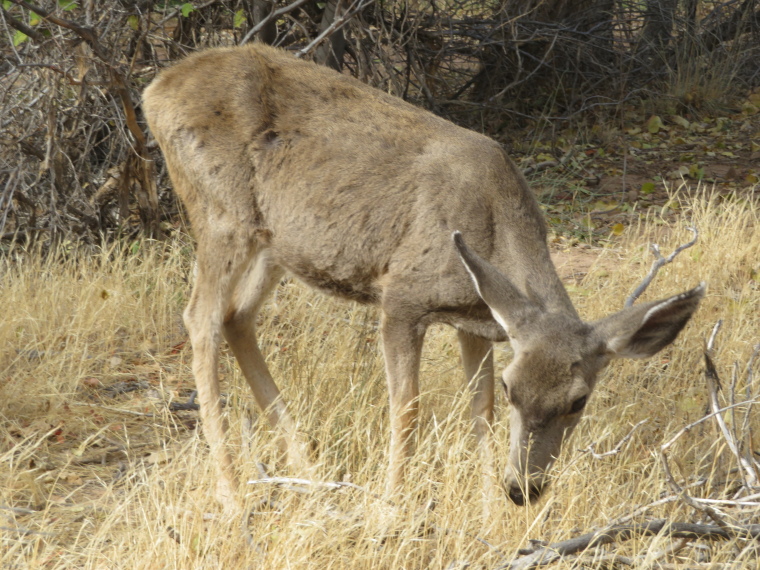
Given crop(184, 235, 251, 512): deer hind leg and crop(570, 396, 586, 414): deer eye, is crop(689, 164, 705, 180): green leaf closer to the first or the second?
crop(184, 235, 251, 512): deer hind leg

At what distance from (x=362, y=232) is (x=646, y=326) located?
1642mm

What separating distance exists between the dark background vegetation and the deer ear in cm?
389

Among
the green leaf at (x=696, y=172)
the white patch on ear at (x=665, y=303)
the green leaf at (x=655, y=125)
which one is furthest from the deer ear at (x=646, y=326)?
the green leaf at (x=655, y=125)

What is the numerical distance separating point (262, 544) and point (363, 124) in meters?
2.43

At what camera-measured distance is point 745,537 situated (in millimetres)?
3781

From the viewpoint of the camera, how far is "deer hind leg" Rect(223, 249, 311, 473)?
218 inches

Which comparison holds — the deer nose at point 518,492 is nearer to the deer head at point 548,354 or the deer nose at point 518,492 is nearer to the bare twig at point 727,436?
the deer head at point 548,354

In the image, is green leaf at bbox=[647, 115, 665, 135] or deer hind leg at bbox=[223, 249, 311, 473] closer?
deer hind leg at bbox=[223, 249, 311, 473]

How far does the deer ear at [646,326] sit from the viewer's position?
396 centimetres

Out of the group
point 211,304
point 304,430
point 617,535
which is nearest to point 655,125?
point 211,304

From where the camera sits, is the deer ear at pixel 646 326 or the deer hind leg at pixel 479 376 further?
the deer hind leg at pixel 479 376

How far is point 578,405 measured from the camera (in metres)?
4.13

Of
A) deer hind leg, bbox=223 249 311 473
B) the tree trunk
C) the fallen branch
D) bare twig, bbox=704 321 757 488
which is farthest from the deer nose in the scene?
the tree trunk

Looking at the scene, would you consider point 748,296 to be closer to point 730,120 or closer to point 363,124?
point 363,124
